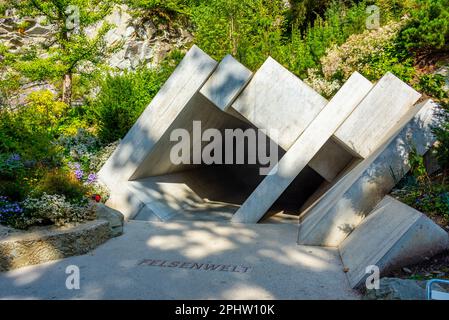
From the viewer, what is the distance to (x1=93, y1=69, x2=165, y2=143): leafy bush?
10.1 m

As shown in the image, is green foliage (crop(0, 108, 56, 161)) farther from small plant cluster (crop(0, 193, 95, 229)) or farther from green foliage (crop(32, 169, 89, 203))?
small plant cluster (crop(0, 193, 95, 229))

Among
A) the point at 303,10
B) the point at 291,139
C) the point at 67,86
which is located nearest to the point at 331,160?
the point at 291,139

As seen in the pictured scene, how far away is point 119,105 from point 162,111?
3.66 meters

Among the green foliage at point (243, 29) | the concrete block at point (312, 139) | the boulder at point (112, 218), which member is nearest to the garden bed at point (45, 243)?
the boulder at point (112, 218)

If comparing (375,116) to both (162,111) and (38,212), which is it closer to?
(162,111)

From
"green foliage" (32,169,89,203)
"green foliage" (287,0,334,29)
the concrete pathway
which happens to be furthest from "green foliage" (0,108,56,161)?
"green foliage" (287,0,334,29)

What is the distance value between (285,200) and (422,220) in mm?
6768

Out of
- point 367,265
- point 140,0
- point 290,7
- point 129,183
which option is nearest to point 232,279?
point 367,265

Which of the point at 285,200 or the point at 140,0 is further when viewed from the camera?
the point at 140,0

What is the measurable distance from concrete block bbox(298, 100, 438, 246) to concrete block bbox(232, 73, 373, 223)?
3.61ft

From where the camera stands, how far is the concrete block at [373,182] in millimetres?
5254

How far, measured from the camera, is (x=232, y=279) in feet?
13.0

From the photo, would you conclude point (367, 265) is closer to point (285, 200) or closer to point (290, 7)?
point (285, 200)

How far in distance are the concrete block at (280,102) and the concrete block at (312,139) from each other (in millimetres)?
277
